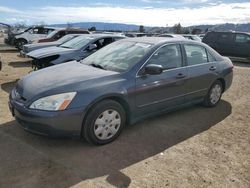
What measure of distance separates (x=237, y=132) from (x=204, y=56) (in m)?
1.78

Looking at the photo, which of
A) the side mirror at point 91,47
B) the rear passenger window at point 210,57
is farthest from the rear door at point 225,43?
the rear passenger window at point 210,57

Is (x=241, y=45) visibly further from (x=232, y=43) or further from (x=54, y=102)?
(x=54, y=102)

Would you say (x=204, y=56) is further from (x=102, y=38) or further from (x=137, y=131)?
A: (x=102, y=38)

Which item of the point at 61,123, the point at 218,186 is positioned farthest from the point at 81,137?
the point at 218,186

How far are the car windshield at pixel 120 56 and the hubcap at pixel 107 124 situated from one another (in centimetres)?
78

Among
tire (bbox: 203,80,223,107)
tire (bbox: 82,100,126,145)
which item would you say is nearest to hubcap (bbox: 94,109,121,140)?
tire (bbox: 82,100,126,145)

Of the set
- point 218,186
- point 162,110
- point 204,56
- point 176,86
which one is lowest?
point 218,186

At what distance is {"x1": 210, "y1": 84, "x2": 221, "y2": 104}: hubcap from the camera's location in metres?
6.45

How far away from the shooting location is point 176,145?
456cm

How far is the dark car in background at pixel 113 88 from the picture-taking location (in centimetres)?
404

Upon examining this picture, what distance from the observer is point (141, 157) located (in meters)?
4.12

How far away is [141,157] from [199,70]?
253 centimetres

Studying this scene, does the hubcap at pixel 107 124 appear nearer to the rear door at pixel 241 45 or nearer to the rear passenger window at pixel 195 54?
the rear passenger window at pixel 195 54

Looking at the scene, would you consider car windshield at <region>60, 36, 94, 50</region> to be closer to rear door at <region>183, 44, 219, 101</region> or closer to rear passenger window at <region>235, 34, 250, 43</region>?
rear door at <region>183, 44, 219, 101</region>
